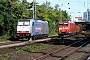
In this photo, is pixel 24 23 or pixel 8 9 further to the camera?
pixel 8 9

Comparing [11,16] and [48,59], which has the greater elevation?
[11,16]

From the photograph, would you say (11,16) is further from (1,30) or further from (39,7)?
(39,7)

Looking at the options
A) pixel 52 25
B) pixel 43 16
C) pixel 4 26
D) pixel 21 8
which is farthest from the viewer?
pixel 52 25

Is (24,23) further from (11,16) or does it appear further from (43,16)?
(43,16)

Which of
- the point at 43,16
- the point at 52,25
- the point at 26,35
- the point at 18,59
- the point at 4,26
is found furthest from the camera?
the point at 52,25

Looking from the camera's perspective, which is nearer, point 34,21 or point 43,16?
point 34,21

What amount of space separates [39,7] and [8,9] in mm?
26925

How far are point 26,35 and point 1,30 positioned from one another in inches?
280

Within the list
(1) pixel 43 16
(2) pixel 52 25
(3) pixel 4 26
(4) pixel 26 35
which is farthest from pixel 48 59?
(2) pixel 52 25

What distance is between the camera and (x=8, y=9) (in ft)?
137

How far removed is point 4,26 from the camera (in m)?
40.8

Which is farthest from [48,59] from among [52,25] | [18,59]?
[52,25]

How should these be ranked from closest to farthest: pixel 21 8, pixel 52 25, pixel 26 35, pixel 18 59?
pixel 18 59 < pixel 26 35 < pixel 21 8 < pixel 52 25

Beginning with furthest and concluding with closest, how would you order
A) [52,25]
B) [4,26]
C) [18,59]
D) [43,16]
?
[52,25]
[43,16]
[4,26]
[18,59]
